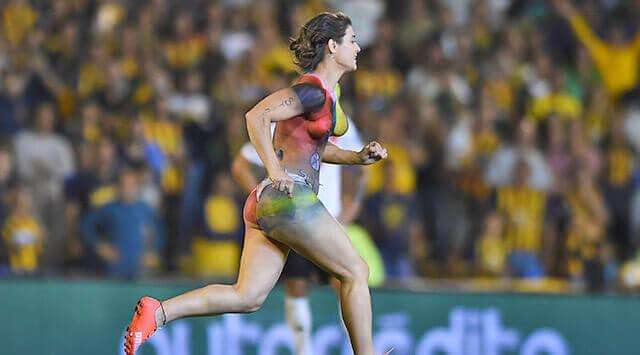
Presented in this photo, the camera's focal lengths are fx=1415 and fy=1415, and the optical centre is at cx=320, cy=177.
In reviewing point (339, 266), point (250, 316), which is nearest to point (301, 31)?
point (339, 266)

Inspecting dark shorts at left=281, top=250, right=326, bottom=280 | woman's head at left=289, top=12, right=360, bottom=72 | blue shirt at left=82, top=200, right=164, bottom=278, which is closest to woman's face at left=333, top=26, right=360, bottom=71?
woman's head at left=289, top=12, right=360, bottom=72

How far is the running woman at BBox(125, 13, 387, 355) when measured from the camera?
721 centimetres

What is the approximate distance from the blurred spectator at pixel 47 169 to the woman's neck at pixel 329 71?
15.4 ft

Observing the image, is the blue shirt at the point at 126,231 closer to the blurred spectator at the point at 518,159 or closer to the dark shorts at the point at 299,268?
the dark shorts at the point at 299,268

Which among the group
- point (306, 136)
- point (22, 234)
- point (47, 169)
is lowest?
point (22, 234)

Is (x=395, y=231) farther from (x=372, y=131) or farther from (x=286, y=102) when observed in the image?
(x=286, y=102)

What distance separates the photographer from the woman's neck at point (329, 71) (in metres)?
7.41

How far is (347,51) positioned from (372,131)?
16.0 ft

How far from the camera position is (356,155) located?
7539 millimetres

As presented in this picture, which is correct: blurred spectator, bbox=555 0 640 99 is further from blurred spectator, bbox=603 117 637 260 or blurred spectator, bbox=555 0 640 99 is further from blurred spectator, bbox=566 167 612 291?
blurred spectator, bbox=566 167 612 291

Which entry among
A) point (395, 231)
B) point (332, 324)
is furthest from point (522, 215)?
point (332, 324)

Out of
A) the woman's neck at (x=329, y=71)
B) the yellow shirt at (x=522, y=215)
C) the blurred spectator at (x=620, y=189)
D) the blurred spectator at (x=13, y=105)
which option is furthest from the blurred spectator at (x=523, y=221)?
the woman's neck at (x=329, y=71)

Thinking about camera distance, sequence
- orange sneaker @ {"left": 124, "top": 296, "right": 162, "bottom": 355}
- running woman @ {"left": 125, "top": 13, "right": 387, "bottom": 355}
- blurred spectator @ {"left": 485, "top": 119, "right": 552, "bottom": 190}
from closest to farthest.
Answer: running woman @ {"left": 125, "top": 13, "right": 387, "bottom": 355} < orange sneaker @ {"left": 124, "top": 296, "right": 162, "bottom": 355} < blurred spectator @ {"left": 485, "top": 119, "right": 552, "bottom": 190}

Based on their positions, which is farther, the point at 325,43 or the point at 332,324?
the point at 332,324
